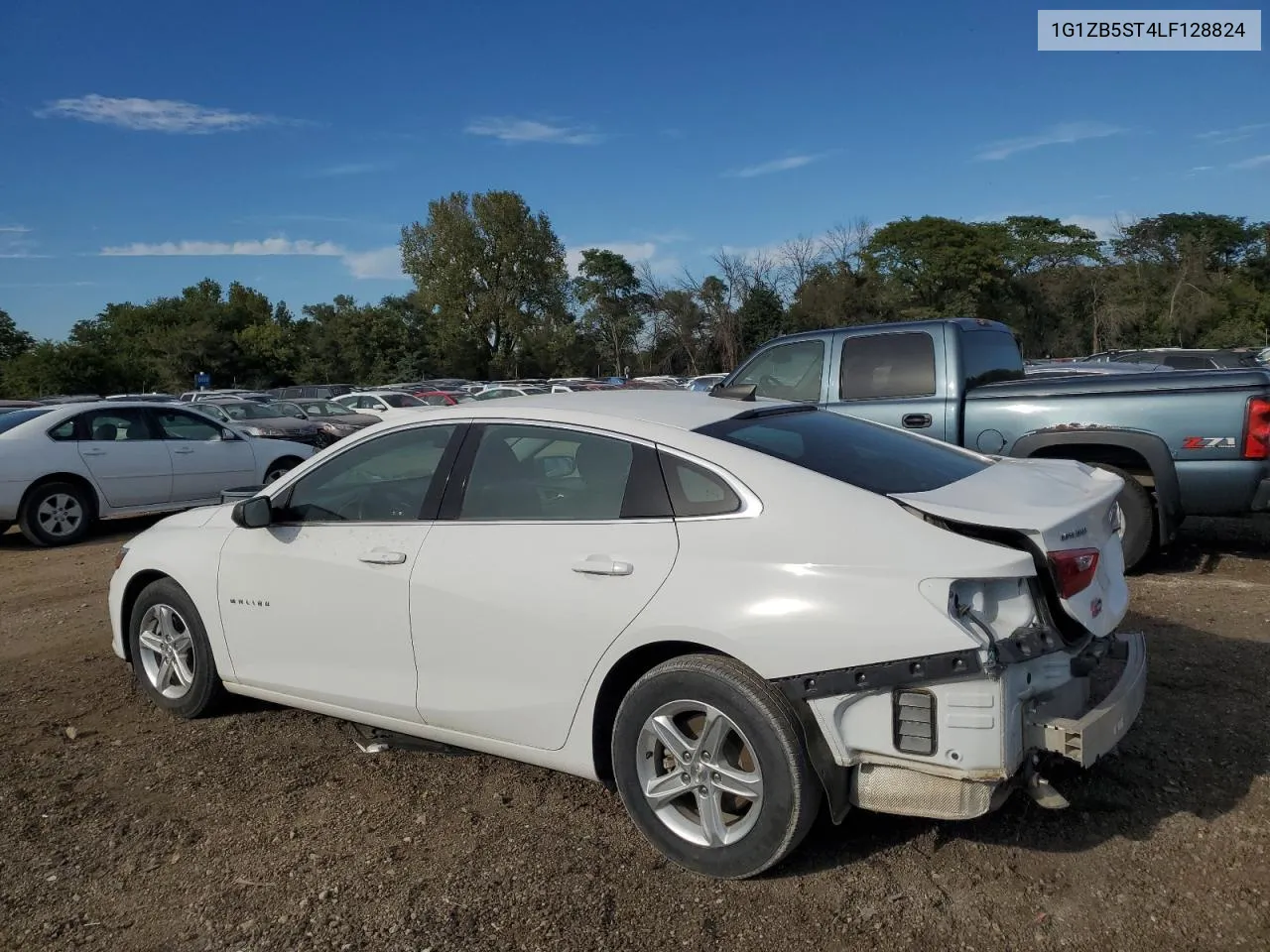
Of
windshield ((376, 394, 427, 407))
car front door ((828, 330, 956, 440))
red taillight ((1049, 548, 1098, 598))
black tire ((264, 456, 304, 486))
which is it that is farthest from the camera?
windshield ((376, 394, 427, 407))

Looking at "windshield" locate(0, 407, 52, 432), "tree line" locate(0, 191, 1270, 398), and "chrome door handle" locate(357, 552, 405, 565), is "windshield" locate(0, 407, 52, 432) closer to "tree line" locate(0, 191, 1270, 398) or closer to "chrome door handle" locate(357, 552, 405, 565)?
"chrome door handle" locate(357, 552, 405, 565)

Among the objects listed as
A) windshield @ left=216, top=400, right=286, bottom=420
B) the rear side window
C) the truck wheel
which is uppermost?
the rear side window

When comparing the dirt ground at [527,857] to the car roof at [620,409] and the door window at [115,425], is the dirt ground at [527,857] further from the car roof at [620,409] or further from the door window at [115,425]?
the door window at [115,425]

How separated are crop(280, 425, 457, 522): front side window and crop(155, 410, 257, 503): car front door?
737 centimetres

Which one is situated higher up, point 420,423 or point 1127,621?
point 420,423

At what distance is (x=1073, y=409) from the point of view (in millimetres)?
6812

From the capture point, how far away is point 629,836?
11.2ft

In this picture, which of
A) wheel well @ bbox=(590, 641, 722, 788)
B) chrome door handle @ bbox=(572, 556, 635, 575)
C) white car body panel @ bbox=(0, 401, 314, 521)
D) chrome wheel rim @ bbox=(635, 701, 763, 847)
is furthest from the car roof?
white car body panel @ bbox=(0, 401, 314, 521)

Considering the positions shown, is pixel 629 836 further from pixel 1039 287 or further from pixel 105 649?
pixel 1039 287

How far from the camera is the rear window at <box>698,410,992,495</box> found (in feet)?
10.8

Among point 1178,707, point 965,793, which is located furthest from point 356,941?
point 1178,707

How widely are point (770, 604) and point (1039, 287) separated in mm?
61722

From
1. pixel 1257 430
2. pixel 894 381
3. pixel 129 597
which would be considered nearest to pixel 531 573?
pixel 129 597

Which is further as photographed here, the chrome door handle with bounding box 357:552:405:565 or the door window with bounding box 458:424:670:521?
the chrome door handle with bounding box 357:552:405:565
